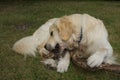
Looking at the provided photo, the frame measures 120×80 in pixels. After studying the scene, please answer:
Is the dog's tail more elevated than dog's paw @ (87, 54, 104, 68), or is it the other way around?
dog's paw @ (87, 54, 104, 68)

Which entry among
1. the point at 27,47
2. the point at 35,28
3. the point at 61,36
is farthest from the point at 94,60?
the point at 35,28

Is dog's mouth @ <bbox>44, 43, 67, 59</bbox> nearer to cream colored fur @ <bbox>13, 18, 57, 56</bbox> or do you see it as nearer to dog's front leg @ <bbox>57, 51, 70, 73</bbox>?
dog's front leg @ <bbox>57, 51, 70, 73</bbox>

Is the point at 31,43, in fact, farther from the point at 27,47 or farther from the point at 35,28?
the point at 35,28

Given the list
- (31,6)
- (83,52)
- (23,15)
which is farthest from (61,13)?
(83,52)

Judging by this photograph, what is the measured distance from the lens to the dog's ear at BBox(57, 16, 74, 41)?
5164 millimetres

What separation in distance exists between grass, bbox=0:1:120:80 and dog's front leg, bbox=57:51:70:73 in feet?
0.26

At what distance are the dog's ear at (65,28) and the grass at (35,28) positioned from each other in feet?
1.88

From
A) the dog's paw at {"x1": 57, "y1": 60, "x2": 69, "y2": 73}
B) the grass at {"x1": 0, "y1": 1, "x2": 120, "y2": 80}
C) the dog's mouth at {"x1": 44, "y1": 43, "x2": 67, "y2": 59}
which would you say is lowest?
the grass at {"x1": 0, "y1": 1, "x2": 120, "y2": 80}

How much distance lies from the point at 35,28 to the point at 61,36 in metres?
3.35

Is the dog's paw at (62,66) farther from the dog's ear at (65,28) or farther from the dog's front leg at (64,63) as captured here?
the dog's ear at (65,28)

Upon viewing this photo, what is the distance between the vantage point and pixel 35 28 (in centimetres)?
852

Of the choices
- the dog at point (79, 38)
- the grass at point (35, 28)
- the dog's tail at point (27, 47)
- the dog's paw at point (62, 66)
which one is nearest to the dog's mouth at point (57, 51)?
the dog at point (79, 38)

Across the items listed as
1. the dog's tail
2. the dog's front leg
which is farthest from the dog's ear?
the dog's tail

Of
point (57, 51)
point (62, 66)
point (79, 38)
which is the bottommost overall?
point (62, 66)
